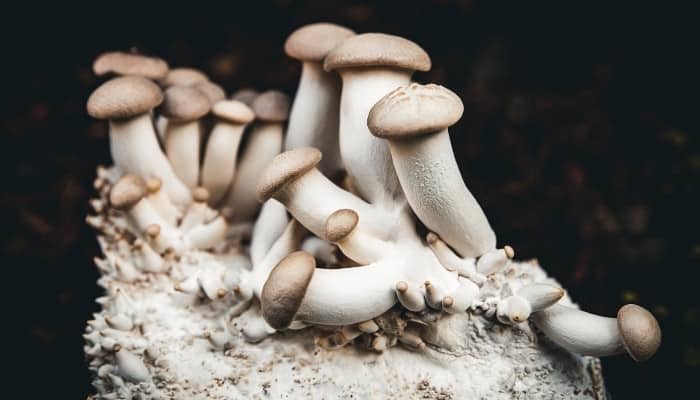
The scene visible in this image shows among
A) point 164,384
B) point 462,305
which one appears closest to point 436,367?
point 462,305

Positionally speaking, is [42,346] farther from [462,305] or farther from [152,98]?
[462,305]

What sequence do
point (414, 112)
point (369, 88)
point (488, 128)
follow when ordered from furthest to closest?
point (488, 128) → point (369, 88) → point (414, 112)

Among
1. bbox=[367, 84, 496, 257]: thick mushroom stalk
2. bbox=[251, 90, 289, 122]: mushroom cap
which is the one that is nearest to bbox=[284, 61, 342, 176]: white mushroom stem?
bbox=[251, 90, 289, 122]: mushroom cap

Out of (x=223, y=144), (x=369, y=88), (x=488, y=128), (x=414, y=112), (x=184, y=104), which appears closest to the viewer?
(x=414, y=112)

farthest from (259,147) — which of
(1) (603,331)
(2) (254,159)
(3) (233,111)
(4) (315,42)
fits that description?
(1) (603,331)

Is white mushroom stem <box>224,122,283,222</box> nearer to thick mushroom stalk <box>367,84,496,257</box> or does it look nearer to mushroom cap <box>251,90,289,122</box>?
mushroom cap <box>251,90,289,122</box>

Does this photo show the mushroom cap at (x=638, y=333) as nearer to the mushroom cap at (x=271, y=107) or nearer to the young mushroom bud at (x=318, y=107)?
the young mushroom bud at (x=318, y=107)

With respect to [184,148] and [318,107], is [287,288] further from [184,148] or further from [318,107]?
[184,148]
